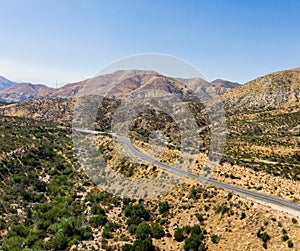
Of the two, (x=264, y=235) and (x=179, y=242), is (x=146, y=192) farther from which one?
(x=264, y=235)

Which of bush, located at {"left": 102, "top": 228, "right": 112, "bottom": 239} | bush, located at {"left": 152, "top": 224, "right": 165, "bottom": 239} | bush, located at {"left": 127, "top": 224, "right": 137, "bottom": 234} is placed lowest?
bush, located at {"left": 102, "top": 228, "right": 112, "bottom": 239}

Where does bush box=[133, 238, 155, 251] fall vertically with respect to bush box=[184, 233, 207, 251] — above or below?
below

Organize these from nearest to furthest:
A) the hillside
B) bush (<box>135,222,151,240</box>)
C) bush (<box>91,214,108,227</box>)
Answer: the hillside, bush (<box>135,222,151,240</box>), bush (<box>91,214,108,227</box>)

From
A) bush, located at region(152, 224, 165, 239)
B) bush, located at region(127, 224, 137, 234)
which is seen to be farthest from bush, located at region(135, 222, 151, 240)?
bush, located at region(127, 224, 137, 234)

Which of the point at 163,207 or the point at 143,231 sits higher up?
the point at 163,207

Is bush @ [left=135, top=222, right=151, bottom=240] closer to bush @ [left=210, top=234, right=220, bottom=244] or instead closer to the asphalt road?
bush @ [left=210, top=234, right=220, bottom=244]

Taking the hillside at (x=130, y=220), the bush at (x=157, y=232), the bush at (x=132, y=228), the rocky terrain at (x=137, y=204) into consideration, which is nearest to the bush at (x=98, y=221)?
the hillside at (x=130, y=220)

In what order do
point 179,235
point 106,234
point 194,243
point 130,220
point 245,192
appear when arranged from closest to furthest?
point 194,243 → point 179,235 → point 106,234 → point 130,220 → point 245,192

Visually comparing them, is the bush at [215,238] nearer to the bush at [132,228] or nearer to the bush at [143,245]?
the bush at [143,245]

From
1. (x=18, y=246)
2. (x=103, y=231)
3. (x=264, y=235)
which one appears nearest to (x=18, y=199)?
(x=18, y=246)

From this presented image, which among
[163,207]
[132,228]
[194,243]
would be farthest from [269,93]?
[194,243]

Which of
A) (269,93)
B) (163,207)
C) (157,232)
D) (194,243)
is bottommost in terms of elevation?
(157,232)

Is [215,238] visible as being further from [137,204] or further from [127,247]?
[137,204]
